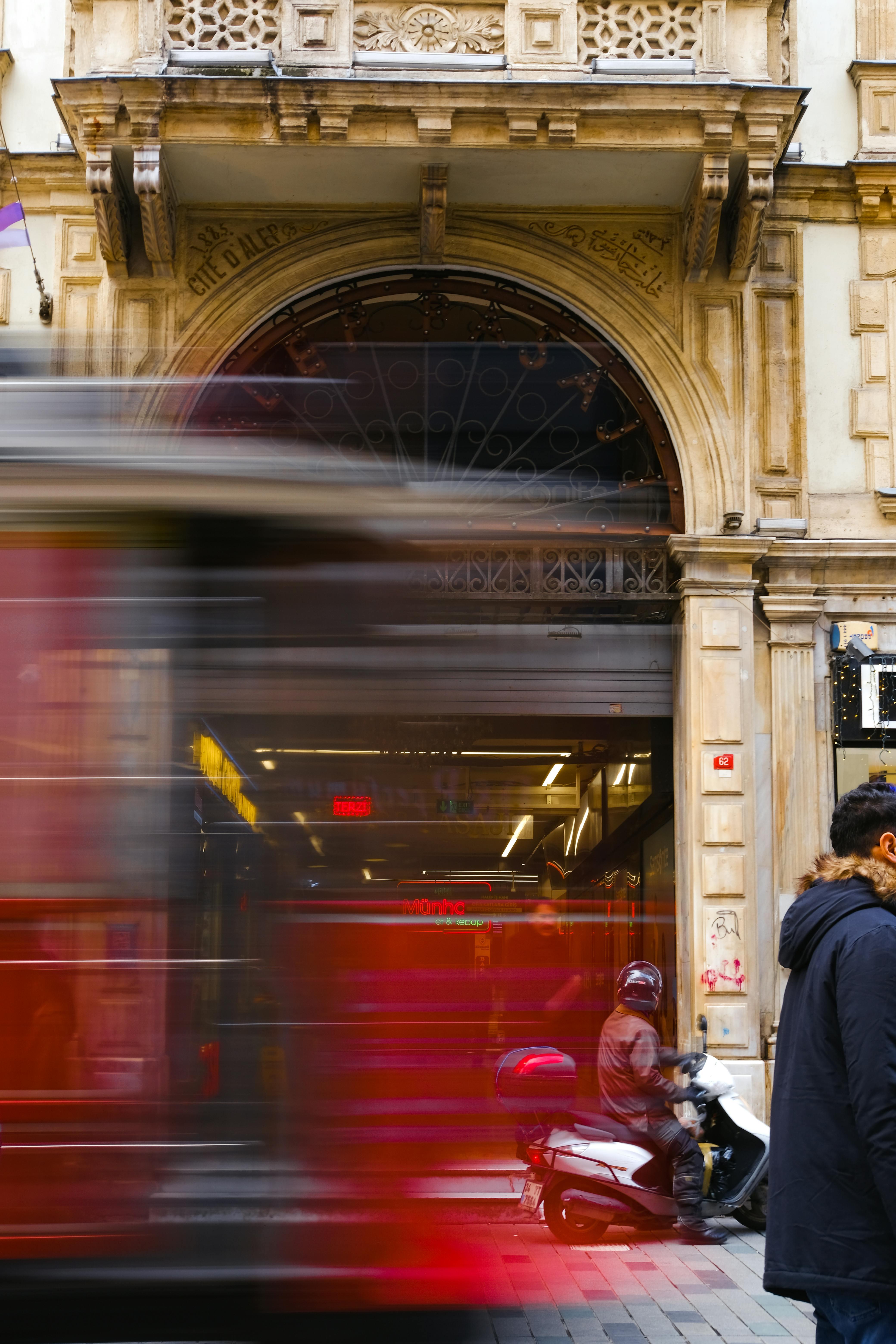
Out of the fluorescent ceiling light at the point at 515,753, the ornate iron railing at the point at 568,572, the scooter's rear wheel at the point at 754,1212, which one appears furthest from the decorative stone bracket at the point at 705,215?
the scooter's rear wheel at the point at 754,1212

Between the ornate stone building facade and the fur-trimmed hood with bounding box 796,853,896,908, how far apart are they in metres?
6.44

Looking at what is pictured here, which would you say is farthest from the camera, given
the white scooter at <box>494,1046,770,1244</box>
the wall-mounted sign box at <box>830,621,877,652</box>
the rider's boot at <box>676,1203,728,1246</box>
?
the wall-mounted sign box at <box>830,621,877,652</box>

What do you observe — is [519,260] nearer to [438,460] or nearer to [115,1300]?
[438,460]

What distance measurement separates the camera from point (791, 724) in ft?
34.9

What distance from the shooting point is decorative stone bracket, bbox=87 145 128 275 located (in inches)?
397

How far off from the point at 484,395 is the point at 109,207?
3358 mm

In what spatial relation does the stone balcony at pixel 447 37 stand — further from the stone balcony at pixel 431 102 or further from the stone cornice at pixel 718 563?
the stone cornice at pixel 718 563

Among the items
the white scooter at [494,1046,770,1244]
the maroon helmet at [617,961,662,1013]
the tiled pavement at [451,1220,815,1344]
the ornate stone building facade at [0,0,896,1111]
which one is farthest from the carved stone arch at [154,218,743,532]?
the tiled pavement at [451,1220,815,1344]

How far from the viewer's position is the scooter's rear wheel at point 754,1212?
786 cm

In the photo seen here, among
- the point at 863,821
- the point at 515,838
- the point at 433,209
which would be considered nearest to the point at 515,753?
the point at 515,838

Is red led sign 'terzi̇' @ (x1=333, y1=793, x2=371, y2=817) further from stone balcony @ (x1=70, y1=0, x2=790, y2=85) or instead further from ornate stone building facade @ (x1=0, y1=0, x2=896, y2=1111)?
stone balcony @ (x1=70, y1=0, x2=790, y2=85)

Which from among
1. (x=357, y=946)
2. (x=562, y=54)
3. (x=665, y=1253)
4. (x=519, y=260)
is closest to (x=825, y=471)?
(x=519, y=260)

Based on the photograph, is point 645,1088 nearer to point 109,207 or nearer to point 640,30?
point 109,207

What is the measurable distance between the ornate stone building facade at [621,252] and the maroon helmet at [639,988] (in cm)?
308
